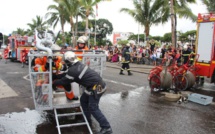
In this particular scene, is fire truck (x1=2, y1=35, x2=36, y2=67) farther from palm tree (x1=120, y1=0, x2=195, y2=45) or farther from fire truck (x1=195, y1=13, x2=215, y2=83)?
fire truck (x1=195, y1=13, x2=215, y2=83)

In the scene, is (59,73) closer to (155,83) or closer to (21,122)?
(21,122)

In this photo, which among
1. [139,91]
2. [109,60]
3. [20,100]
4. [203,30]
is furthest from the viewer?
[109,60]

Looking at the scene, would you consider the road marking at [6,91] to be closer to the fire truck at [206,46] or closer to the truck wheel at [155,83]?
the truck wheel at [155,83]

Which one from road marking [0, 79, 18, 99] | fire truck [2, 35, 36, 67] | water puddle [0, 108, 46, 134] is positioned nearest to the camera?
water puddle [0, 108, 46, 134]

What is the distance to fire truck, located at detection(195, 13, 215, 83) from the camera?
361 inches

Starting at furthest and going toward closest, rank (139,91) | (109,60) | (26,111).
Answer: (109,60) < (139,91) < (26,111)

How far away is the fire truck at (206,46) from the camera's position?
9180 millimetres

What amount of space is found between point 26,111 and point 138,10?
64.2ft

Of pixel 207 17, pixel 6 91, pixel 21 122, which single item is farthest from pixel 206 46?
pixel 6 91

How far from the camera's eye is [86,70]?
4.55m

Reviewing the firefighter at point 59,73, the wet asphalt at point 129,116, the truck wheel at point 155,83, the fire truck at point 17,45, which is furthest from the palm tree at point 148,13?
the firefighter at point 59,73

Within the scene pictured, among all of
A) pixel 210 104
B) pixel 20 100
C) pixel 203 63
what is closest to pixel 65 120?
pixel 20 100

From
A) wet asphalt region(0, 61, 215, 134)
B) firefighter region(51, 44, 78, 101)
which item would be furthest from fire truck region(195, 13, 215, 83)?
firefighter region(51, 44, 78, 101)

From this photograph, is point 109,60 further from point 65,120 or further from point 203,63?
point 65,120
